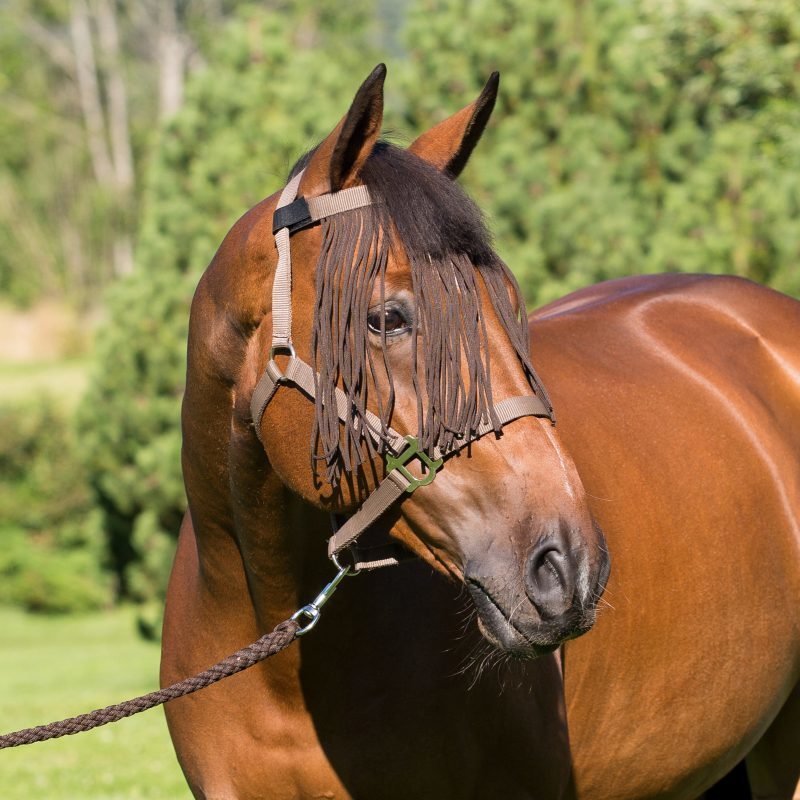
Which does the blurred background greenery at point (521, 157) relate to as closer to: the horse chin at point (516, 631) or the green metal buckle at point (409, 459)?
the green metal buckle at point (409, 459)

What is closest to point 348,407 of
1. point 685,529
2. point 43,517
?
point 685,529

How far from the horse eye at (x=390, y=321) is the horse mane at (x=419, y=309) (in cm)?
2

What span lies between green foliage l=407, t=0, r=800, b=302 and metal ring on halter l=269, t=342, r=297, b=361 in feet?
22.6

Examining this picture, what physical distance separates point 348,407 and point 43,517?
18780 millimetres

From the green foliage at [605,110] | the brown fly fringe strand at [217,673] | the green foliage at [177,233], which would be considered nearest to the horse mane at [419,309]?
the brown fly fringe strand at [217,673]

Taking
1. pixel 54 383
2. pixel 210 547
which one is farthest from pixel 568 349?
pixel 54 383

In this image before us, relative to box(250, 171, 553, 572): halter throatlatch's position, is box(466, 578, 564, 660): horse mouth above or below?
below

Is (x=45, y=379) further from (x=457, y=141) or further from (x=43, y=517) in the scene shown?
(x=457, y=141)

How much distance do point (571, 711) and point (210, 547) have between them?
3.20 feet

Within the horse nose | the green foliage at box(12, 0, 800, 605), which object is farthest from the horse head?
the green foliage at box(12, 0, 800, 605)

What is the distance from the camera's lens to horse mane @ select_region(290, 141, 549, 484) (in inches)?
84.7

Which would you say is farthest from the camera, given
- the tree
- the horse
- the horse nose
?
the tree

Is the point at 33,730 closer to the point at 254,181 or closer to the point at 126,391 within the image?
the point at 254,181

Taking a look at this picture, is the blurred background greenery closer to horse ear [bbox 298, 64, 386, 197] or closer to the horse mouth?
horse ear [bbox 298, 64, 386, 197]
